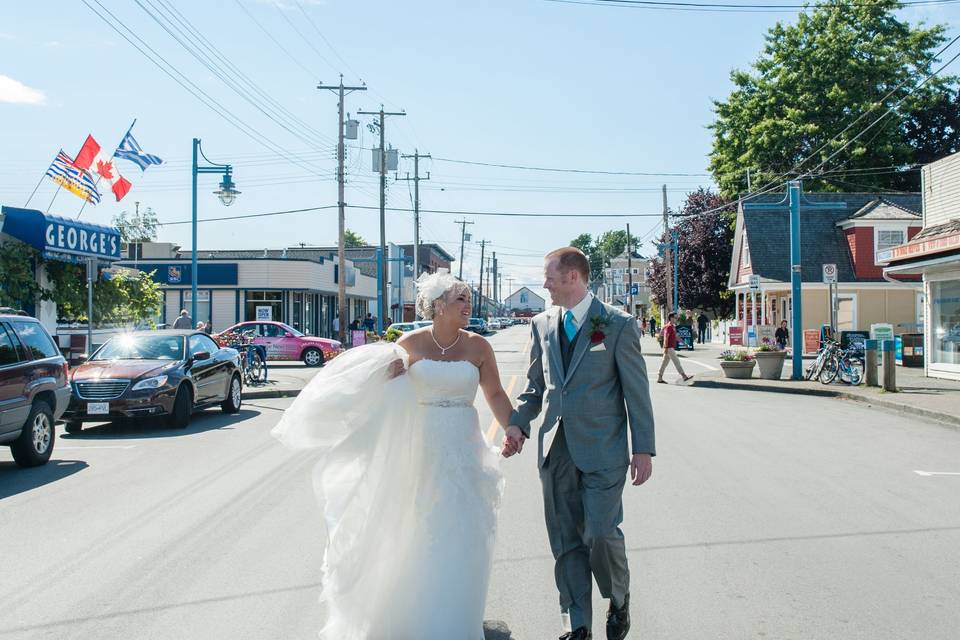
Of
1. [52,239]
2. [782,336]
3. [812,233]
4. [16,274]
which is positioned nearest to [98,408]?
[16,274]

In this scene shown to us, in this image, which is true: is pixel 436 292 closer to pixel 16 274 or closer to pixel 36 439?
pixel 36 439

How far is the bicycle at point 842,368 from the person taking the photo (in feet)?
66.3

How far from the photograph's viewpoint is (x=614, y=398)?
13.9 ft

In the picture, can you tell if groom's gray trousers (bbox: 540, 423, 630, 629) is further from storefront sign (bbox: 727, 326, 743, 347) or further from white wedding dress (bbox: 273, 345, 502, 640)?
storefront sign (bbox: 727, 326, 743, 347)

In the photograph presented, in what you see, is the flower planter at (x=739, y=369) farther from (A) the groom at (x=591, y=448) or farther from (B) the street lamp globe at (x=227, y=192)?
(A) the groom at (x=591, y=448)

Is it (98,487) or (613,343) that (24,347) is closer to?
(98,487)

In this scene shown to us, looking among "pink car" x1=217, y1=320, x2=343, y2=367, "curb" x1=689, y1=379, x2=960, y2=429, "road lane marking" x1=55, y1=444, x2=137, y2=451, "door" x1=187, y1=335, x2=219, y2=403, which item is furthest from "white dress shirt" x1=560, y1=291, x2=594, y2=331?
"pink car" x1=217, y1=320, x2=343, y2=367

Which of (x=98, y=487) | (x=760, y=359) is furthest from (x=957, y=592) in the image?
(x=760, y=359)

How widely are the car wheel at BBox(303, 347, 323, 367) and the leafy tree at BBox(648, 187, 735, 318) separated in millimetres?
28001

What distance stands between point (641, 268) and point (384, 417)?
12839cm

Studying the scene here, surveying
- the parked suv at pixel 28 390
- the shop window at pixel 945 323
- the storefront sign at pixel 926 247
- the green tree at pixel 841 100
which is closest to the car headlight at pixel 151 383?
the parked suv at pixel 28 390

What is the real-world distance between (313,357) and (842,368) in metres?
18.1

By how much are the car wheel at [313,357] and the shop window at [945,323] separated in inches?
769

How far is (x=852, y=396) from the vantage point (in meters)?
18.1
